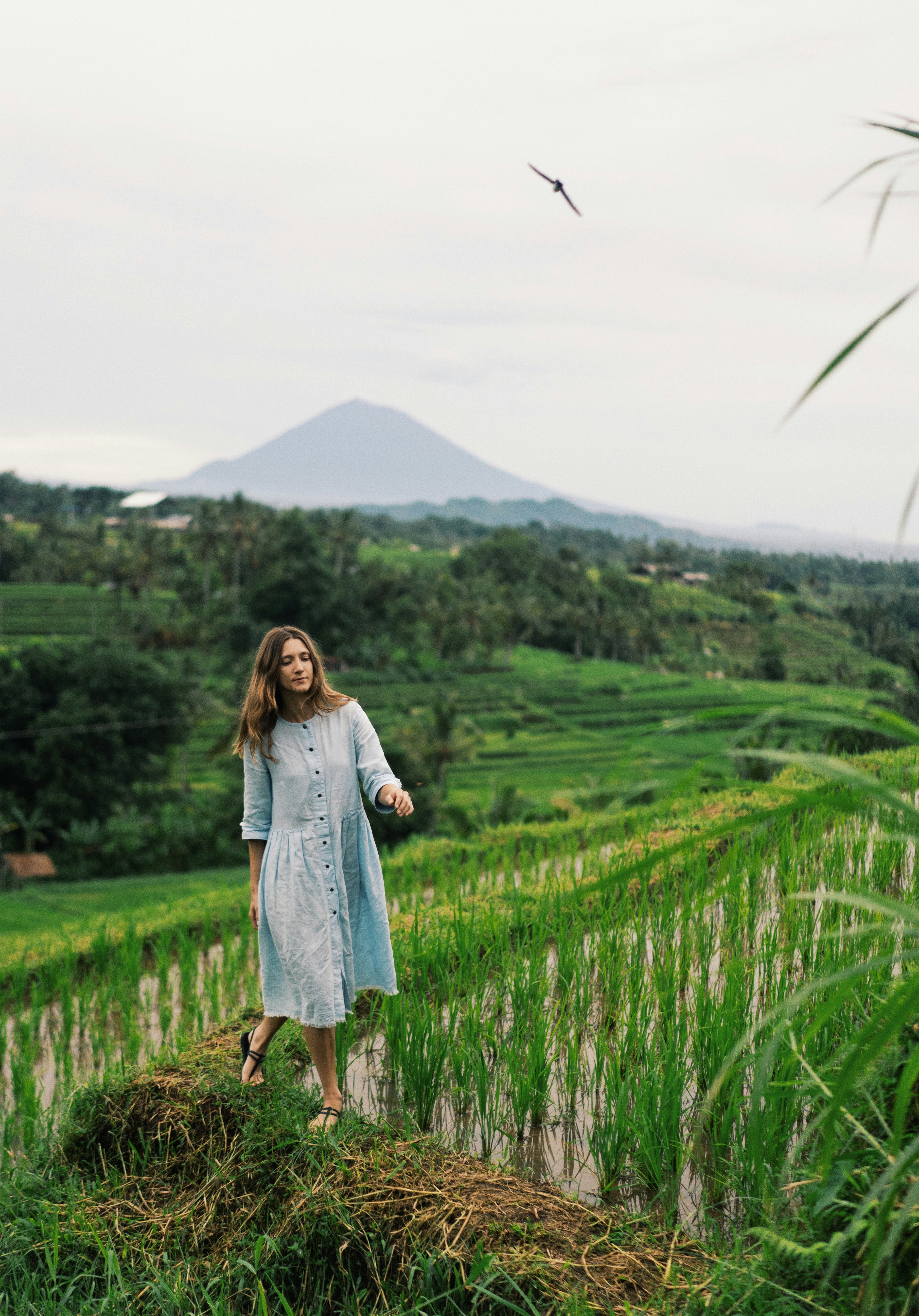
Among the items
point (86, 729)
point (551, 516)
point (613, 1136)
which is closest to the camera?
point (613, 1136)

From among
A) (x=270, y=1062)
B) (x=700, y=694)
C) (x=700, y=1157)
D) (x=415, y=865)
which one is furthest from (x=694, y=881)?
(x=700, y=694)

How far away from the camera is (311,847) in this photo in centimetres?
272

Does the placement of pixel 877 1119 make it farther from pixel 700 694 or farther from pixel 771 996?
pixel 700 694

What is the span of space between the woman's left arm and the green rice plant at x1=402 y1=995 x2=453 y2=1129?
0.60 metres

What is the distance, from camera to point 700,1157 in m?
2.40

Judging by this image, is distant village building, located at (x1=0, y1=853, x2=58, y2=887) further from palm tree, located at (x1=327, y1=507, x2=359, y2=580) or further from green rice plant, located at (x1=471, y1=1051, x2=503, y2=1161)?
green rice plant, located at (x1=471, y1=1051, x2=503, y2=1161)

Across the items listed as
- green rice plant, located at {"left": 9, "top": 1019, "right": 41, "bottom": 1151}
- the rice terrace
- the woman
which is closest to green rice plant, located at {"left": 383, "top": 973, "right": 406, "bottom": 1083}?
the rice terrace

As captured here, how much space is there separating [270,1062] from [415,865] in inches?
138

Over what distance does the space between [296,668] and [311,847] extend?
50 centimetres

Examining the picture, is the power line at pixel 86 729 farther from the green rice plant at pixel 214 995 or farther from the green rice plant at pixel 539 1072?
the green rice plant at pixel 539 1072

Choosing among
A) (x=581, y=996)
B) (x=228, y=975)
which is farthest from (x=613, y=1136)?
(x=228, y=975)

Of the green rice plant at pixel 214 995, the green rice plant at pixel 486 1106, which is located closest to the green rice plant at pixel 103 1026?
the green rice plant at pixel 214 995

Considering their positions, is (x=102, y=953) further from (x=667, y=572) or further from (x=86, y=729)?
(x=667, y=572)

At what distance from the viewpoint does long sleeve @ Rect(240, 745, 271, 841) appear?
2.80 m
